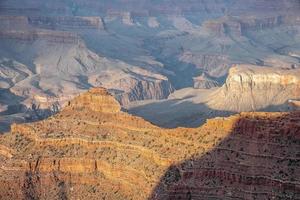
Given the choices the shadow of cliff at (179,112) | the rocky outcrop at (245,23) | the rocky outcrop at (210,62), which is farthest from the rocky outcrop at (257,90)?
the rocky outcrop at (245,23)

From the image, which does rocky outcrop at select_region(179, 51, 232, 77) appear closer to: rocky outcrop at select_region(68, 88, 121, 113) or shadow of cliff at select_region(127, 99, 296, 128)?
shadow of cliff at select_region(127, 99, 296, 128)

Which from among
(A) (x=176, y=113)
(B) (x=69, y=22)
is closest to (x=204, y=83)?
(A) (x=176, y=113)

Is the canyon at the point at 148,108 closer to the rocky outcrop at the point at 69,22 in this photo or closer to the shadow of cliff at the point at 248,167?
the shadow of cliff at the point at 248,167

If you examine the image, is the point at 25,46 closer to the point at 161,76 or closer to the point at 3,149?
the point at 161,76

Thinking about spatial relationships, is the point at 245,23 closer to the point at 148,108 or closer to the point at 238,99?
the point at 148,108

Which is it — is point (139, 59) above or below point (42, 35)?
below
